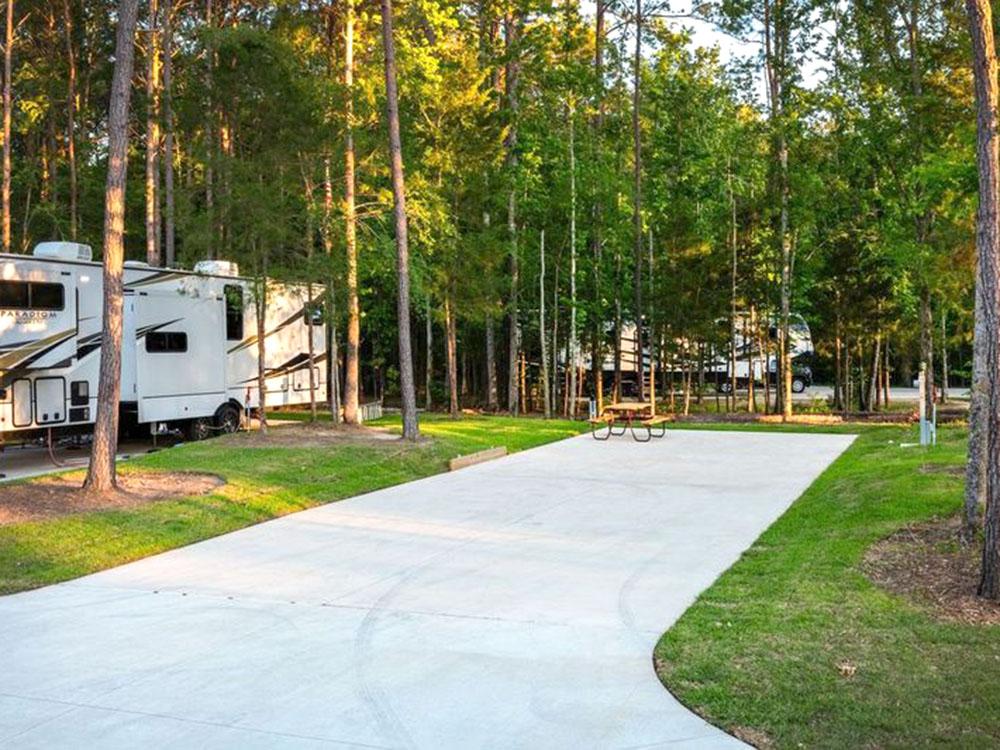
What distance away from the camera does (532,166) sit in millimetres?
23625

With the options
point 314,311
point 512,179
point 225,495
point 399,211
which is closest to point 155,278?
point 314,311

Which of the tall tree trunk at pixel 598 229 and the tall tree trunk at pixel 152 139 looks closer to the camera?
the tall tree trunk at pixel 152 139

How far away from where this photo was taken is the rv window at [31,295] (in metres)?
13.3

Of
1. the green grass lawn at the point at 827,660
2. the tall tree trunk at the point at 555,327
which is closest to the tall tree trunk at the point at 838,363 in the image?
the tall tree trunk at the point at 555,327

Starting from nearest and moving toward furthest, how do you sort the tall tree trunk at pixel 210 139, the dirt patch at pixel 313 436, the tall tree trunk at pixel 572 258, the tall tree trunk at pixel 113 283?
the tall tree trunk at pixel 113 283, the dirt patch at pixel 313 436, the tall tree trunk at pixel 210 139, the tall tree trunk at pixel 572 258

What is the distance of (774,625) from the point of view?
222 inches

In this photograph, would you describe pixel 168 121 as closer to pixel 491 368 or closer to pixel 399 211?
pixel 399 211

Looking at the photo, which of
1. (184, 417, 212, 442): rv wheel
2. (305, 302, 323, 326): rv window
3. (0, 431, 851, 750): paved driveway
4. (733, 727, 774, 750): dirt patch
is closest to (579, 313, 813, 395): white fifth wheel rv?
(305, 302, 323, 326): rv window

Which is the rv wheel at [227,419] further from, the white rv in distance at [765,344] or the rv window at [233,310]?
the white rv in distance at [765,344]

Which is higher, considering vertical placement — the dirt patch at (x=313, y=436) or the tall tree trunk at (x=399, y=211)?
the tall tree trunk at (x=399, y=211)

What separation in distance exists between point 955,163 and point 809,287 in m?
14.6

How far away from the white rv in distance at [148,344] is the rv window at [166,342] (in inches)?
0.7

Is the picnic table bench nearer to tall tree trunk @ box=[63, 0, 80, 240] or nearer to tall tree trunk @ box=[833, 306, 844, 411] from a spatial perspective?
tall tree trunk @ box=[833, 306, 844, 411]

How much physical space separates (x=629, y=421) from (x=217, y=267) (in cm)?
825
